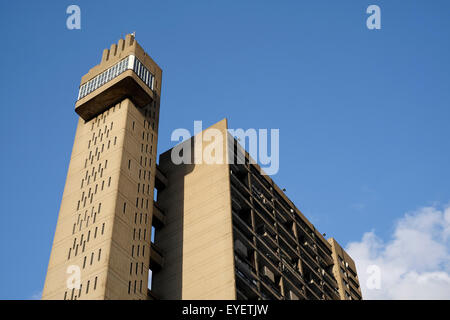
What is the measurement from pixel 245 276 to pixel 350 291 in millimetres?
36738

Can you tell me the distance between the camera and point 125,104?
237 ft

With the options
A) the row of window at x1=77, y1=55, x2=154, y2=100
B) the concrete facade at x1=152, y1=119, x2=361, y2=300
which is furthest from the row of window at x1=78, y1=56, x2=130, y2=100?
the concrete facade at x1=152, y1=119, x2=361, y2=300

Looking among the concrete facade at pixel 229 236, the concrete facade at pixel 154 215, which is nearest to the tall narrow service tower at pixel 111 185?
the concrete facade at pixel 154 215

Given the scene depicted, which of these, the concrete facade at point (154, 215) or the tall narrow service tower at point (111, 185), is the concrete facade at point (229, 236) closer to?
the concrete facade at point (154, 215)

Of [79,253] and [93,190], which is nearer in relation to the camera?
[79,253]

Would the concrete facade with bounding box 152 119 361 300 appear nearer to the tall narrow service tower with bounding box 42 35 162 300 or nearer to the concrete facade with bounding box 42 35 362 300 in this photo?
the concrete facade with bounding box 42 35 362 300

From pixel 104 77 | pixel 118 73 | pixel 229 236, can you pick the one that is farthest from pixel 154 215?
pixel 104 77

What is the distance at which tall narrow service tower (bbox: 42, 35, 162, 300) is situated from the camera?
2247 inches

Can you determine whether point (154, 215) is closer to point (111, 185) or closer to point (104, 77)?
point (111, 185)

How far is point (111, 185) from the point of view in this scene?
2489 inches
